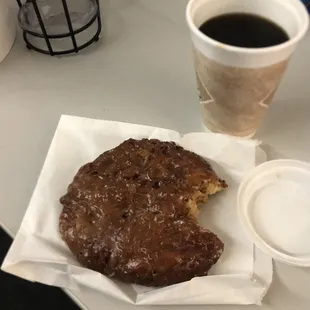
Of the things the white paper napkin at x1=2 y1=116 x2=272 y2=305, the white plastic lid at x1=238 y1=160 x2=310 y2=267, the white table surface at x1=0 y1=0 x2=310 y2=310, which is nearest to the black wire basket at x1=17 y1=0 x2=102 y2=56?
the white table surface at x1=0 y1=0 x2=310 y2=310

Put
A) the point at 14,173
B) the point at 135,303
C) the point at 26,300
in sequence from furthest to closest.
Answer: the point at 26,300 < the point at 14,173 < the point at 135,303

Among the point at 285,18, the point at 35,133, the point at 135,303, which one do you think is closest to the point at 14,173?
the point at 35,133

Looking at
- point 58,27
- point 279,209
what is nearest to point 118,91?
point 58,27

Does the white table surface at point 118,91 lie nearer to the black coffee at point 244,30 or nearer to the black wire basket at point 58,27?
the black wire basket at point 58,27

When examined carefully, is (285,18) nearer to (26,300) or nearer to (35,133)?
(35,133)

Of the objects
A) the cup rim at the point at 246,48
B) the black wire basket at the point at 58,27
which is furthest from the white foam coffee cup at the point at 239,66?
the black wire basket at the point at 58,27

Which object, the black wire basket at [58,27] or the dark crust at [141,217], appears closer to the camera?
the dark crust at [141,217]

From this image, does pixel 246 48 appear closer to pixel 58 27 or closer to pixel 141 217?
pixel 141 217
